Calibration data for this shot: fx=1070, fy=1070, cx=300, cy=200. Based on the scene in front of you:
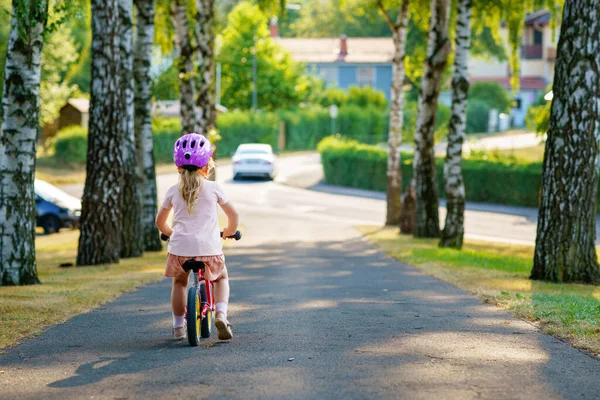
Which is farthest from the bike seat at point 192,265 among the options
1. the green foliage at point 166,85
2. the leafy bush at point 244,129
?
the leafy bush at point 244,129

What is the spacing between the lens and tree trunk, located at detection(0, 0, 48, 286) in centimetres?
1409

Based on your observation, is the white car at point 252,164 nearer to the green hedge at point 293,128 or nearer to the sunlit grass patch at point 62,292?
the green hedge at point 293,128

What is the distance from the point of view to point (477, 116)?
9262 centimetres

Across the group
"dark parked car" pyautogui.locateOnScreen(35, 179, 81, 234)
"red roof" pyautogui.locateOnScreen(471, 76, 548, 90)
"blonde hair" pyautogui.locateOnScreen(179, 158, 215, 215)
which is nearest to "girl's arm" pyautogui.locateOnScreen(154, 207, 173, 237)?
"blonde hair" pyautogui.locateOnScreen(179, 158, 215, 215)

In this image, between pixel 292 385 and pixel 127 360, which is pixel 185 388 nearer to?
pixel 292 385

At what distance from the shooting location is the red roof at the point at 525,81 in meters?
102

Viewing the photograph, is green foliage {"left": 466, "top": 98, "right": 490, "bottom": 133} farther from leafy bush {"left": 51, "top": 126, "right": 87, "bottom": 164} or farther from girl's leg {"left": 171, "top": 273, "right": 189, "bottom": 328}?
girl's leg {"left": 171, "top": 273, "right": 189, "bottom": 328}

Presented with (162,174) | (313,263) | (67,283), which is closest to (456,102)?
(313,263)

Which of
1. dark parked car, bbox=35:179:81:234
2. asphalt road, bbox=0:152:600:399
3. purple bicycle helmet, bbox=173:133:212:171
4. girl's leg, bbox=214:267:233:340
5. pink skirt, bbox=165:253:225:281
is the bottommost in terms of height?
dark parked car, bbox=35:179:81:234

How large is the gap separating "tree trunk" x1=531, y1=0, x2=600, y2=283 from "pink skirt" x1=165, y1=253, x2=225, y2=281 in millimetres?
7959

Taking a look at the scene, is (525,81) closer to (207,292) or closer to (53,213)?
(53,213)

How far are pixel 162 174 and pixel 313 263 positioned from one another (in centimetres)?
4282

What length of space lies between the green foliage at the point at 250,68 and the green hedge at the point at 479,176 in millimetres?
27717

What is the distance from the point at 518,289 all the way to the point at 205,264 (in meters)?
6.61
